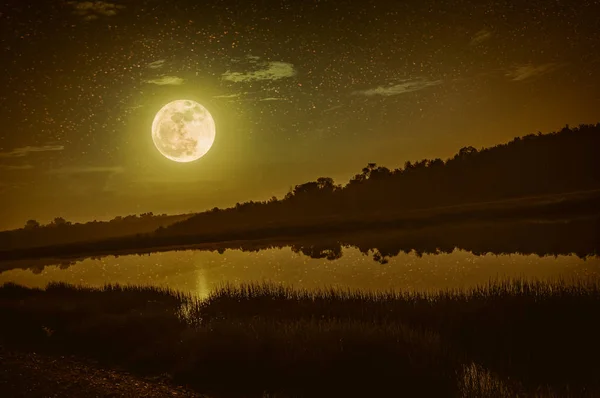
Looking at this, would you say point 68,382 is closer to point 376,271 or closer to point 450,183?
point 376,271

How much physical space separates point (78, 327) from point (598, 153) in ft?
440

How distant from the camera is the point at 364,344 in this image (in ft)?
39.4

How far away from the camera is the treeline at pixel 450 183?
11725 cm

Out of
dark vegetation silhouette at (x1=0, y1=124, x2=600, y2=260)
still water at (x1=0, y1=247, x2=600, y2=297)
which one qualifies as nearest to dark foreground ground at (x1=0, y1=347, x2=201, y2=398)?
still water at (x1=0, y1=247, x2=600, y2=297)

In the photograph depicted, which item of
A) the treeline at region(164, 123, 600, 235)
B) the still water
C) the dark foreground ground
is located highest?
the treeline at region(164, 123, 600, 235)

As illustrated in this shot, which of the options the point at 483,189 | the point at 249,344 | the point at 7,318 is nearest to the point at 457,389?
the point at 249,344

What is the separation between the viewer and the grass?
10.5 m

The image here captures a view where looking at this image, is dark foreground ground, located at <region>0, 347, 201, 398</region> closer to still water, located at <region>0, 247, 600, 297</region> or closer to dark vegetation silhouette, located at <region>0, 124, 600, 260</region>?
still water, located at <region>0, 247, 600, 297</region>

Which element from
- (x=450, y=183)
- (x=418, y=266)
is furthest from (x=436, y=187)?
(x=418, y=266)

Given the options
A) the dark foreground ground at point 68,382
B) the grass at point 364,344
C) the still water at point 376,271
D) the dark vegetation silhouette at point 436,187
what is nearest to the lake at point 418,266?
the still water at point 376,271

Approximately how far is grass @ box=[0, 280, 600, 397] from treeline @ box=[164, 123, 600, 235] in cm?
9437

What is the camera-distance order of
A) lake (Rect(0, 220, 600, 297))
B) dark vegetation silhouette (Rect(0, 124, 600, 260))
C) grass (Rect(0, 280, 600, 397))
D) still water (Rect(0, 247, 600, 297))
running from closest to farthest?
grass (Rect(0, 280, 600, 397)) → still water (Rect(0, 247, 600, 297)) → lake (Rect(0, 220, 600, 297)) → dark vegetation silhouette (Rect(0, 124, 600, 260))

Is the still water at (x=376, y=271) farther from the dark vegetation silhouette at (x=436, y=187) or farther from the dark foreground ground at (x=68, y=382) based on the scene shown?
the dark vegetation silhouette at (x=436, y=187)

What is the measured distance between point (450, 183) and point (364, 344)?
123 metres
